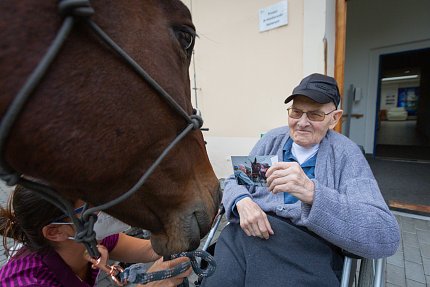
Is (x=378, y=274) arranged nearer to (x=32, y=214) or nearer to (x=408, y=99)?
(x=32, y=214)

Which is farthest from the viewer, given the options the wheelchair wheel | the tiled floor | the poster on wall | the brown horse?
the poster on wall

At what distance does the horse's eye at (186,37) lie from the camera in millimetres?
713

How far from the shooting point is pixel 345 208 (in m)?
1.09

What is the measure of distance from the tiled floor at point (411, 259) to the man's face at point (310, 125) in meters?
1.50

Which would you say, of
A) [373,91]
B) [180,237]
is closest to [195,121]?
[180,237]

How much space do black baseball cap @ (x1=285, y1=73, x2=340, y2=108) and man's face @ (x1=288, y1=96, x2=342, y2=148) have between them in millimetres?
47

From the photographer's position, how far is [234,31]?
11.1 ft

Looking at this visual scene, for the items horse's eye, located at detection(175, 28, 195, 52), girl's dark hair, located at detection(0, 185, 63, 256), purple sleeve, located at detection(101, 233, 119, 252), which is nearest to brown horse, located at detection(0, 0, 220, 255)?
horse's eye, located at detection(175, 28, 195, 52)

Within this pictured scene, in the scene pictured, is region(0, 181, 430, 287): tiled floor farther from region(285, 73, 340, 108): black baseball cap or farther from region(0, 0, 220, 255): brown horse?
region(0, 0, 220, 255): brown horse

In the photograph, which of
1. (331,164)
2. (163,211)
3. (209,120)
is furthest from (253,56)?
(163,211)

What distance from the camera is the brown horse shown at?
0.46 metres

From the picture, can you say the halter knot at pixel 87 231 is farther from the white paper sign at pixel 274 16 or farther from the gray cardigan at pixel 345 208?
the white paper sign at pixel 274 16

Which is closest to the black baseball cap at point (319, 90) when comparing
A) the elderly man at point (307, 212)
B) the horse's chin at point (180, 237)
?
the elderly man at point (307, 212)

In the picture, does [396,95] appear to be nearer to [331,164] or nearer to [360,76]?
[360,76]
